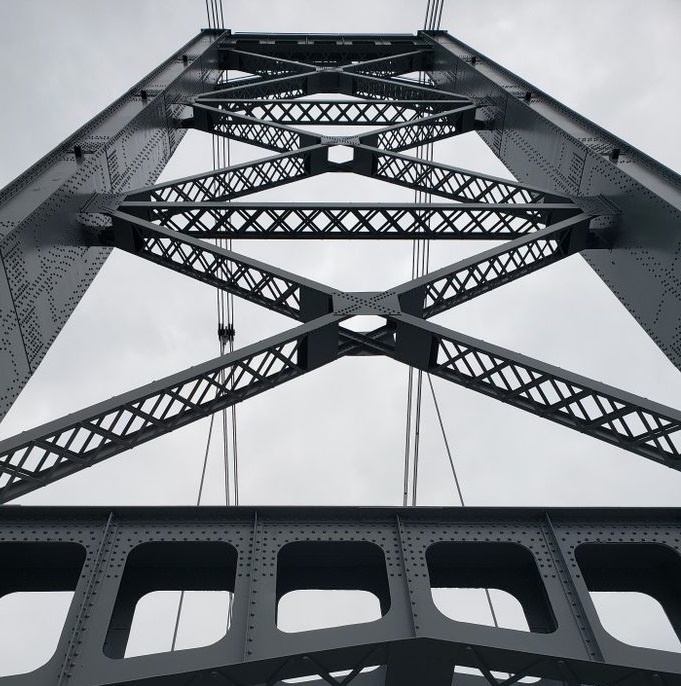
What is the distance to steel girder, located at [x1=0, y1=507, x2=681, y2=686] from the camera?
192 inches

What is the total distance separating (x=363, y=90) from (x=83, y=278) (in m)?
13.0

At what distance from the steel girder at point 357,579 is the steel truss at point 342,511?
0.02 metres

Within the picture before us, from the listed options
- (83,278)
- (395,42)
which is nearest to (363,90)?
(395,42)

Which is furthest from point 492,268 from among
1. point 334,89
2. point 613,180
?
point 334,89

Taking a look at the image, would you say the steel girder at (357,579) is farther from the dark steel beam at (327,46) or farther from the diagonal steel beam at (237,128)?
the dark steel beam at (327,46)

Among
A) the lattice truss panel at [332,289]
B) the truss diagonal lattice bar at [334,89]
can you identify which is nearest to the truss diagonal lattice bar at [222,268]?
the lattice truss panel at [332,289]

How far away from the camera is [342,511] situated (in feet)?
19.3

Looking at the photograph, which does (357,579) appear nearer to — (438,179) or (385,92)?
(438,179)

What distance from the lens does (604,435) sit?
6.89m

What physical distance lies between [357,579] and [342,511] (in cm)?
88

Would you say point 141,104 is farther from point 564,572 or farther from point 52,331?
point 564,572

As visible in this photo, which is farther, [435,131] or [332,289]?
[435,131]

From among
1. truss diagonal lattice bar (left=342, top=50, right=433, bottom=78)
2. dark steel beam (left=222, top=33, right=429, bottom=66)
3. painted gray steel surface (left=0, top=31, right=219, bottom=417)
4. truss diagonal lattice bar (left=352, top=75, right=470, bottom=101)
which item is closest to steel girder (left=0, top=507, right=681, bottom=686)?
painted gray steel surface (left=0, top=31, right=219, bottom=417)

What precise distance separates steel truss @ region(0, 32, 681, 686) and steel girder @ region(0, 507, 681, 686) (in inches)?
0.7
